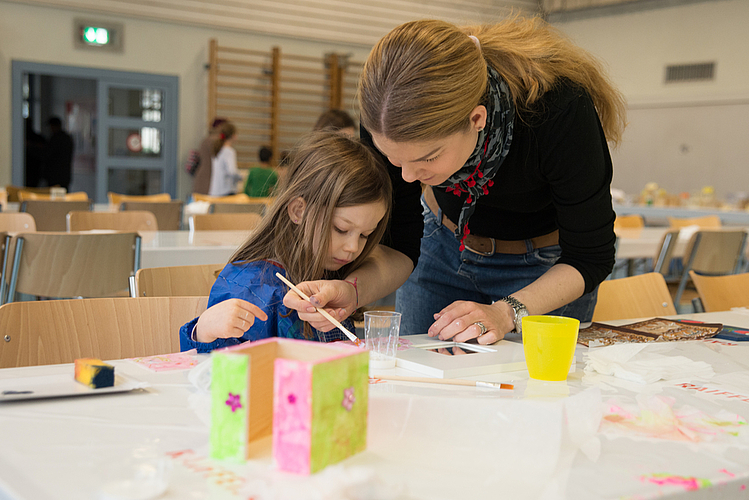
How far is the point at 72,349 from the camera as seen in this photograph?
52.4 inches

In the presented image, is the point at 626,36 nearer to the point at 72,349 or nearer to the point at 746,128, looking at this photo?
the point at 746,128

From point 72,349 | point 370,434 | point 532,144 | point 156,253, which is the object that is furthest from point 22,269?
point 370,434

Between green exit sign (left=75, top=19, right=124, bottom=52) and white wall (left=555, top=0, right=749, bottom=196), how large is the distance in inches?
202

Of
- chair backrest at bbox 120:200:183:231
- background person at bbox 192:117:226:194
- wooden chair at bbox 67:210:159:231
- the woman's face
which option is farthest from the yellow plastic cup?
background person at bbox 192:117:226:194

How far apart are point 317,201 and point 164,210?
10.3 ft

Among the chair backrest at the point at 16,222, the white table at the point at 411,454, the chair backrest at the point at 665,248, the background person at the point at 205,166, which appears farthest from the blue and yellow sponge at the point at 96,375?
the background person at the point at 205,166

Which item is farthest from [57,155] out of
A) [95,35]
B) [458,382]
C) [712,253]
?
[458,382]

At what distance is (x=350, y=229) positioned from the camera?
1.57m

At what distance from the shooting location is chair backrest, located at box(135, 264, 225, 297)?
1.67 m

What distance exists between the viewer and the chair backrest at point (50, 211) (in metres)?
4.04

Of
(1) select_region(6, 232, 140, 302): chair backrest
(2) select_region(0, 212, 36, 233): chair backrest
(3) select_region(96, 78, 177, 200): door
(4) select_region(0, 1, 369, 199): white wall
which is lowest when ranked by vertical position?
(1) select_region(6, 232, 140, 302): chair backrest

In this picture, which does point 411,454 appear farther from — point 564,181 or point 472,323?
point 564,181

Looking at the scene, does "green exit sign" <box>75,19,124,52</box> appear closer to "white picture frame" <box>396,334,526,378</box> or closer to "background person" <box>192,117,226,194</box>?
"background person" <box>192,117,226,194</box>

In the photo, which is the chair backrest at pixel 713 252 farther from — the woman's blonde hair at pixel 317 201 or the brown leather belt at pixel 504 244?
the woman's blonde hair at pixel 317 201
